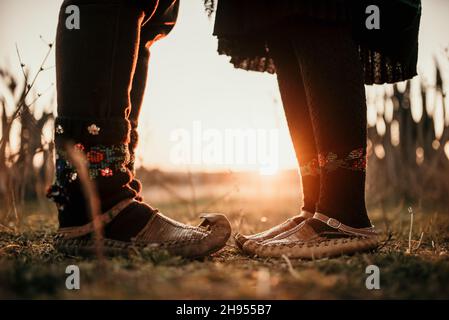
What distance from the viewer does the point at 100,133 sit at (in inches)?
38.4

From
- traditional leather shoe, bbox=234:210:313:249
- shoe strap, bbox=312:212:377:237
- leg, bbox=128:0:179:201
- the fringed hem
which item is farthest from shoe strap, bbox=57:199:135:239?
the fringed hem

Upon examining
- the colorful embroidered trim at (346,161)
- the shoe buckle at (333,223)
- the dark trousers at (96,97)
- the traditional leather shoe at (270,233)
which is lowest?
the traditional leather shoe at (270,233)

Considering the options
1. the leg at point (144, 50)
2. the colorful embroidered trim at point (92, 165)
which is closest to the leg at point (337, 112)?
the leg at point (144, 50)

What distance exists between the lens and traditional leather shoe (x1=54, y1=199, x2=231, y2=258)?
3.24 feet

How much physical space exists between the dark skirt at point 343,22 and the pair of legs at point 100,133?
28 cm

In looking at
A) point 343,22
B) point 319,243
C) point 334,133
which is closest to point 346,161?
point 334,133

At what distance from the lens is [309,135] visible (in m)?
1.28

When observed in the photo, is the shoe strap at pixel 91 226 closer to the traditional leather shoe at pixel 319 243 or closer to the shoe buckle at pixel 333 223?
the traditional leather shoe at pixel 319 243

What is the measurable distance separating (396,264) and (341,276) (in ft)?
0.63

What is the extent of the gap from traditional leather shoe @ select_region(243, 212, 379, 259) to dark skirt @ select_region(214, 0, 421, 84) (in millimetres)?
515

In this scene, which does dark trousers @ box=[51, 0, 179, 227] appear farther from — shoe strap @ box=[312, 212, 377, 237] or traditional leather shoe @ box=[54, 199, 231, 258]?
shoe strap @ box=[312, 212, 377, 237]

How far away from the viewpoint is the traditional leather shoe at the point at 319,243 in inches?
40.9

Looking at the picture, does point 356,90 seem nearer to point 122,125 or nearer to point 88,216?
point 122,125
